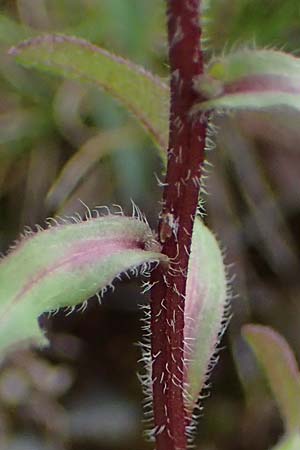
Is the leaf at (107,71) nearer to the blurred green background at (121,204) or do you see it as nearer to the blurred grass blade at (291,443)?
the blurred grass blade at (291,443)

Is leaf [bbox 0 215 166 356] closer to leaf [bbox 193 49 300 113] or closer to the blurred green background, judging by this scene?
leaf [bbox 193 49 300 113]

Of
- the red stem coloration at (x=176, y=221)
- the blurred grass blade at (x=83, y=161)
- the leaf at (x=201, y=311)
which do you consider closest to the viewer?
the red stem coloration at (x=176, y=221)

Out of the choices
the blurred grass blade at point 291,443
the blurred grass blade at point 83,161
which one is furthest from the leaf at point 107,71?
the blurred grass blade at point 83,161

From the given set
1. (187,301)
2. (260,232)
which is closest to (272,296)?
(260,232)

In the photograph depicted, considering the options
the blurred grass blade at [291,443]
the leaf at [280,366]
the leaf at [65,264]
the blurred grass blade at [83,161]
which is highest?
the blurred grass blade at [83,161]

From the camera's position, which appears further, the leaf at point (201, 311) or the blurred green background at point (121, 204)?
the blurred green background at point (121, 204)

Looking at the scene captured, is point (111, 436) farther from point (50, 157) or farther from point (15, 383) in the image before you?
point (50, 157)

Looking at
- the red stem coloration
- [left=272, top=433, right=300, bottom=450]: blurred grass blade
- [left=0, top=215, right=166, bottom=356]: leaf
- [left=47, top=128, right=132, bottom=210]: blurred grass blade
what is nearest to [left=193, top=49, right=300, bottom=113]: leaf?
the red stem coloration
